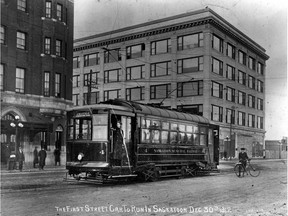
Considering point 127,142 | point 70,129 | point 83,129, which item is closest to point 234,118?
point 127,142

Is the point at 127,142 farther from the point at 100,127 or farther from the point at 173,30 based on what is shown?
the point at 173,30

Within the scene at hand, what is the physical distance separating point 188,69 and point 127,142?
3834 cm

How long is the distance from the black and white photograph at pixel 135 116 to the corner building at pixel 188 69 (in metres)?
0.16

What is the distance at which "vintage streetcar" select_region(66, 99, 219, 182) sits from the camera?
14.8m

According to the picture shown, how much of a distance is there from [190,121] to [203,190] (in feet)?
21.0

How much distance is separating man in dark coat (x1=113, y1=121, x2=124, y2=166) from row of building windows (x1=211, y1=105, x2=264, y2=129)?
38379 millimetres

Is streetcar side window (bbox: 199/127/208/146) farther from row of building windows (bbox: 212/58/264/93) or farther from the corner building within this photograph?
row of building windows (bbox: 212/58/264/93)

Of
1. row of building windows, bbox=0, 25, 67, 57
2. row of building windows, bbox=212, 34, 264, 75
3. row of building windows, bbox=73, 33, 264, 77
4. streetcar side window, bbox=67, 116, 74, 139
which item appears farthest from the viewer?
row of building windows, bbox=212, 34, 264, 75

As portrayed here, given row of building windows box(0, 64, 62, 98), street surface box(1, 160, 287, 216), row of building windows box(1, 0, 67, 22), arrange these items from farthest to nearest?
1. row of building windows box(1, 0, 67, 22)
2. row of building windows box(0, 64, 62, 98)
3. street surface box(1, 160, 287, 216)

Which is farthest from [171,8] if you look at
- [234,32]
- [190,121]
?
[234,32]

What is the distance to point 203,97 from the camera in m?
51.7

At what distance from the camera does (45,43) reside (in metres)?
32.2

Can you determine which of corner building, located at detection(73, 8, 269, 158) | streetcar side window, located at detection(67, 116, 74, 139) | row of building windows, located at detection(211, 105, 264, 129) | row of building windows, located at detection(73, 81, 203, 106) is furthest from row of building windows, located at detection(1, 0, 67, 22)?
row of building windows, located at detection(211, 105, 264, 129)

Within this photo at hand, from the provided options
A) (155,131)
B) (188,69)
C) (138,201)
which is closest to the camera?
(138,201)
